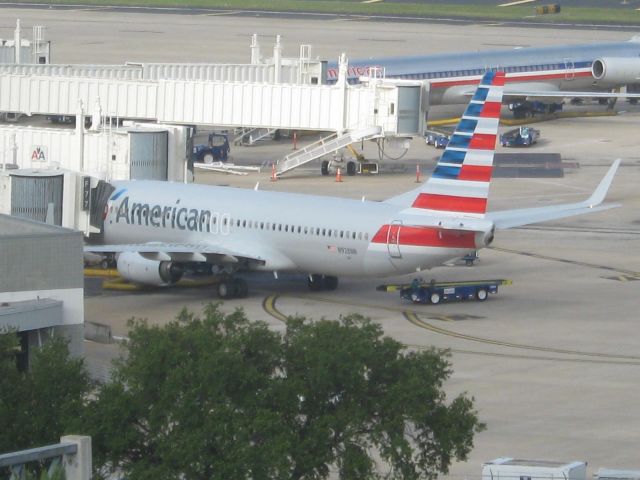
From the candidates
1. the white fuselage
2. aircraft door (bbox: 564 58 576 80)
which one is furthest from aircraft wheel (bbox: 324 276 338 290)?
aircraft door (bbox: 564 58 576 80)

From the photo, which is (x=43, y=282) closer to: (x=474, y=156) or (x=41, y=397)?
(x=41, y=397)

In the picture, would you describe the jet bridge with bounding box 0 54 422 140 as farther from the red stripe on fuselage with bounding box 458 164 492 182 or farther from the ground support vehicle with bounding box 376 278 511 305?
the red stripe on fuselage with bounding box 458 164 492 182

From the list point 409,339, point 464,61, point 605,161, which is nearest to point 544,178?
point 605,161

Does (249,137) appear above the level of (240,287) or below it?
above

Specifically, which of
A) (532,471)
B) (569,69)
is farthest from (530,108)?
(532,471)

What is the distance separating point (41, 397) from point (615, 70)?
85.7m

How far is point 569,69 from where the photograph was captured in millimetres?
107875

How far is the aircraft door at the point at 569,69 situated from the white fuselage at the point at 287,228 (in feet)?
179

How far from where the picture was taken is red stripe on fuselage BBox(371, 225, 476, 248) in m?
Result: 50.2

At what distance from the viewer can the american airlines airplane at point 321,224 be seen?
165 ft

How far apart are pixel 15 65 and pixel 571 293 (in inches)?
1537

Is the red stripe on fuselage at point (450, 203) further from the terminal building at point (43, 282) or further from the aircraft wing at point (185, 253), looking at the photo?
the terminal building at point (43, 282)

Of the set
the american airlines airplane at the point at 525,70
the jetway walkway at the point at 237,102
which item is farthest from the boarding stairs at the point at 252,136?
Result: the jetway walkway at the point at 237,102

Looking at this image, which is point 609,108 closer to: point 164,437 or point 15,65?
point 15,65
